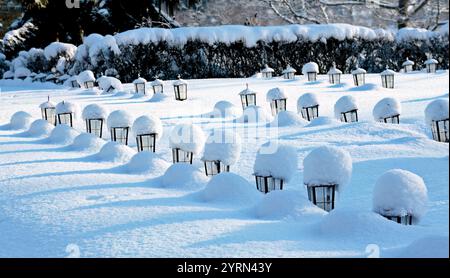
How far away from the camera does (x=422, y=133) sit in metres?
8.84

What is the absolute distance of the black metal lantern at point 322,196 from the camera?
5.29 metres

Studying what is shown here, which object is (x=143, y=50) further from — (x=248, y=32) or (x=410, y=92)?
(x=410, y=92)

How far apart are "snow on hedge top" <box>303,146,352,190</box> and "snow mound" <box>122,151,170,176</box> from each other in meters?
2.09

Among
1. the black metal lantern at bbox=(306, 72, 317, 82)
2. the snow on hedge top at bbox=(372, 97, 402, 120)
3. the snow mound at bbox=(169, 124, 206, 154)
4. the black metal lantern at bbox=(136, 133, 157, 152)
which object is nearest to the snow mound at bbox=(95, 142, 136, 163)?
the black metal lantern at bbox=(136, 133, 157, 152)

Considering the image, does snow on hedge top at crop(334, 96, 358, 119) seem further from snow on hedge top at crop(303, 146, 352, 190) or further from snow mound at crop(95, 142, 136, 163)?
snow on hedge top at crop(303, 146, 352, 190)

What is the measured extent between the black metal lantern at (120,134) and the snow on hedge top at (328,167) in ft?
13.2

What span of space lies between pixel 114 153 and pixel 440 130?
4387 millimetres

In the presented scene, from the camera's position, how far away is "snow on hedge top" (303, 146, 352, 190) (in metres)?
5.18

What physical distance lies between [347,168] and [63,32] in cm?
2307

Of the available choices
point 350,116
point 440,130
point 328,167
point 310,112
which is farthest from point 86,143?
point 440,130

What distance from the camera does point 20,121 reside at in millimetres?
10438

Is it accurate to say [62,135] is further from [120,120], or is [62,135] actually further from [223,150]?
[223,150]
